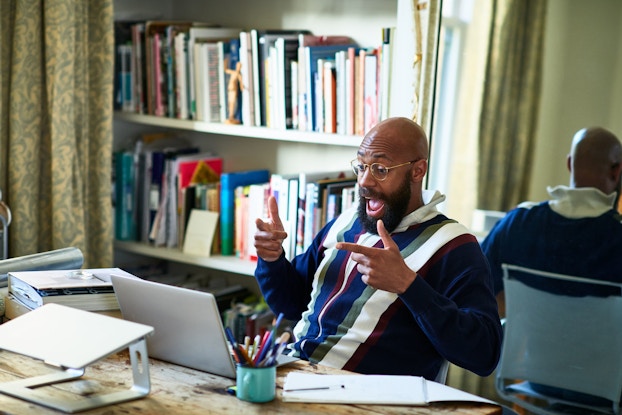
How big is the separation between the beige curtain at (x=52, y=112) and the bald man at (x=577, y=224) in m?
1.53

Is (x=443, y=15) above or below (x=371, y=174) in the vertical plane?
above

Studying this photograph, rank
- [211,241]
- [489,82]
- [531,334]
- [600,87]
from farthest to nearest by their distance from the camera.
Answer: [211,241] < [489,82] < [600,87] < [531,334]

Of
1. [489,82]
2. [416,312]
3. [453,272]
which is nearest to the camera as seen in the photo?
[416,312]

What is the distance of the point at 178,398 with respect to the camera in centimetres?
165

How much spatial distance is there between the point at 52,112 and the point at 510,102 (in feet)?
5.40

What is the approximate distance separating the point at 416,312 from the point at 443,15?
4.71 feet

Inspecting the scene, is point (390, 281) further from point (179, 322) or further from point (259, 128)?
point (259, 128)

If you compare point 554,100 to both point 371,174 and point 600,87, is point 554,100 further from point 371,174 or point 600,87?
point 371,174

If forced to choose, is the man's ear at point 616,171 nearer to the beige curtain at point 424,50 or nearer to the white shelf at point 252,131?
the beige curtain at point 424,50

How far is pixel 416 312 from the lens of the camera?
1.91 metres

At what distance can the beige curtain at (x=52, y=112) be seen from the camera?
10.3 feet

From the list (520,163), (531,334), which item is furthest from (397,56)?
(531,334)

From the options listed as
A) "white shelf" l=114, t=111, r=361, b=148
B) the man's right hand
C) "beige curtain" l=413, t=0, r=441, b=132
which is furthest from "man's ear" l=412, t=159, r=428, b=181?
"white shelf" l=114, t=111, r=361, b=148

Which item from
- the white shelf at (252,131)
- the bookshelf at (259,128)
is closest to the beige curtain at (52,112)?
the white shelf at (252,131)
